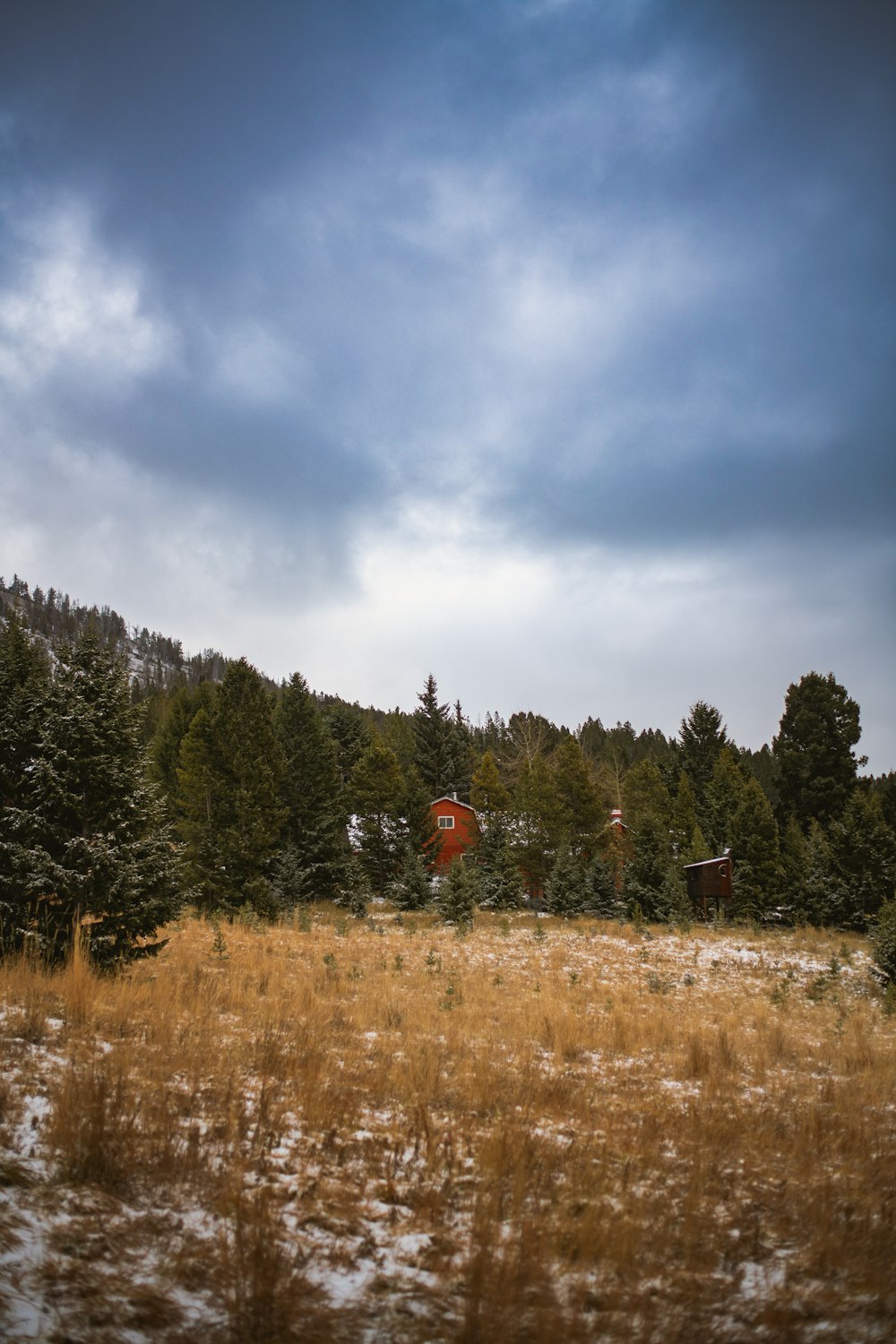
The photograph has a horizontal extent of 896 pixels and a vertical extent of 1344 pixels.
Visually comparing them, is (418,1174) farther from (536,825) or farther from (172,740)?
(172,740)

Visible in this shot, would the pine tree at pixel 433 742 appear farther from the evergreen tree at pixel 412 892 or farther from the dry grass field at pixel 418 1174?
the dry grass field at pixel 418 1174

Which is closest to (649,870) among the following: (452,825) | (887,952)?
(887,952)

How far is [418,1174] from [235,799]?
2662 cm

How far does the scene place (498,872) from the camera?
118 ft

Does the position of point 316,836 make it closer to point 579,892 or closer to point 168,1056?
point 579,892

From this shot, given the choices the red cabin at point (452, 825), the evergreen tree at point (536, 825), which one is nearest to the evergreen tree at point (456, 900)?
the evergreen tree at point (536, 825)

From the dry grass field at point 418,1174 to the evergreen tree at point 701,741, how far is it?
2324 inches

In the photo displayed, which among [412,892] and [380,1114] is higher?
[380,1114]

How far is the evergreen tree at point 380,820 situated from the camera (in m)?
39.0

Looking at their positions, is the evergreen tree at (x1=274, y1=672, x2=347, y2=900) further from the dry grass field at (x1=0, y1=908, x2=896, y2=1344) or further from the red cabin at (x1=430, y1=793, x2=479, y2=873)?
the dry grass field at (x1=0, y1=908, x2=896, y2=1344)

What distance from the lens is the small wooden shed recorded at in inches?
1452

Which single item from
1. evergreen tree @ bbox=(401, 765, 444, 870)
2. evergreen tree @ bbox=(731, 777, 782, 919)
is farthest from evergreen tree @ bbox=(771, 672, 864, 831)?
evergreen tree @ bbox=(401, 765, 444, 870)

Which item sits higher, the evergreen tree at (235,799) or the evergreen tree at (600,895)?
the evergreen tree at (235,799)

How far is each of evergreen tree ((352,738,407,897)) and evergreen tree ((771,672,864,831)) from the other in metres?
31.4
